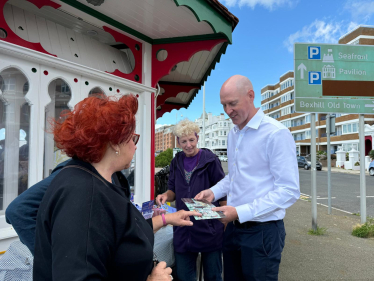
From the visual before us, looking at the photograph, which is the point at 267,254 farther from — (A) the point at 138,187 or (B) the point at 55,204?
(A) the point at 138,187

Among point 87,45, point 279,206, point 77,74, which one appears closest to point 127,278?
point 279,206

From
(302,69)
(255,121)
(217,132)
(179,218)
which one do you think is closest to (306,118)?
(217,132)

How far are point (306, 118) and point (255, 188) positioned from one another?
54.9 m

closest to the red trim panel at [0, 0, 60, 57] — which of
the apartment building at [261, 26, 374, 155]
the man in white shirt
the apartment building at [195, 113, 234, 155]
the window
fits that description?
the man in white shirt

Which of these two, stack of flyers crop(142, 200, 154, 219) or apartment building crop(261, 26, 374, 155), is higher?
apartment building crop(261, 26, 374, 155)

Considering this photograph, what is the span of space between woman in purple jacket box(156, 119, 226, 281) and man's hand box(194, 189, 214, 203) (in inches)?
5.1

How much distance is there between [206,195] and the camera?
2.42m

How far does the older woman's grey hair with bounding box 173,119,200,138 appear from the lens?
269 cm

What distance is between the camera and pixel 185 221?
72.7 inches

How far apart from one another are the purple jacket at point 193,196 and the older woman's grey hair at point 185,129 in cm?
25

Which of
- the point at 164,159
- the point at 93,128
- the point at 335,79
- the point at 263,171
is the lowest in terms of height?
the point at 164,159

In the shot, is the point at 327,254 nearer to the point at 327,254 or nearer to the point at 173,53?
the point at 327,254

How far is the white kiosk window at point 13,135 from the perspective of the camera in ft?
8.18

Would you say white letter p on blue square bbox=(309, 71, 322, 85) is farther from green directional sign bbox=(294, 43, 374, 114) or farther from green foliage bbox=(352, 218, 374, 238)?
green foliage bbox=(352, 218, 374, 238)
